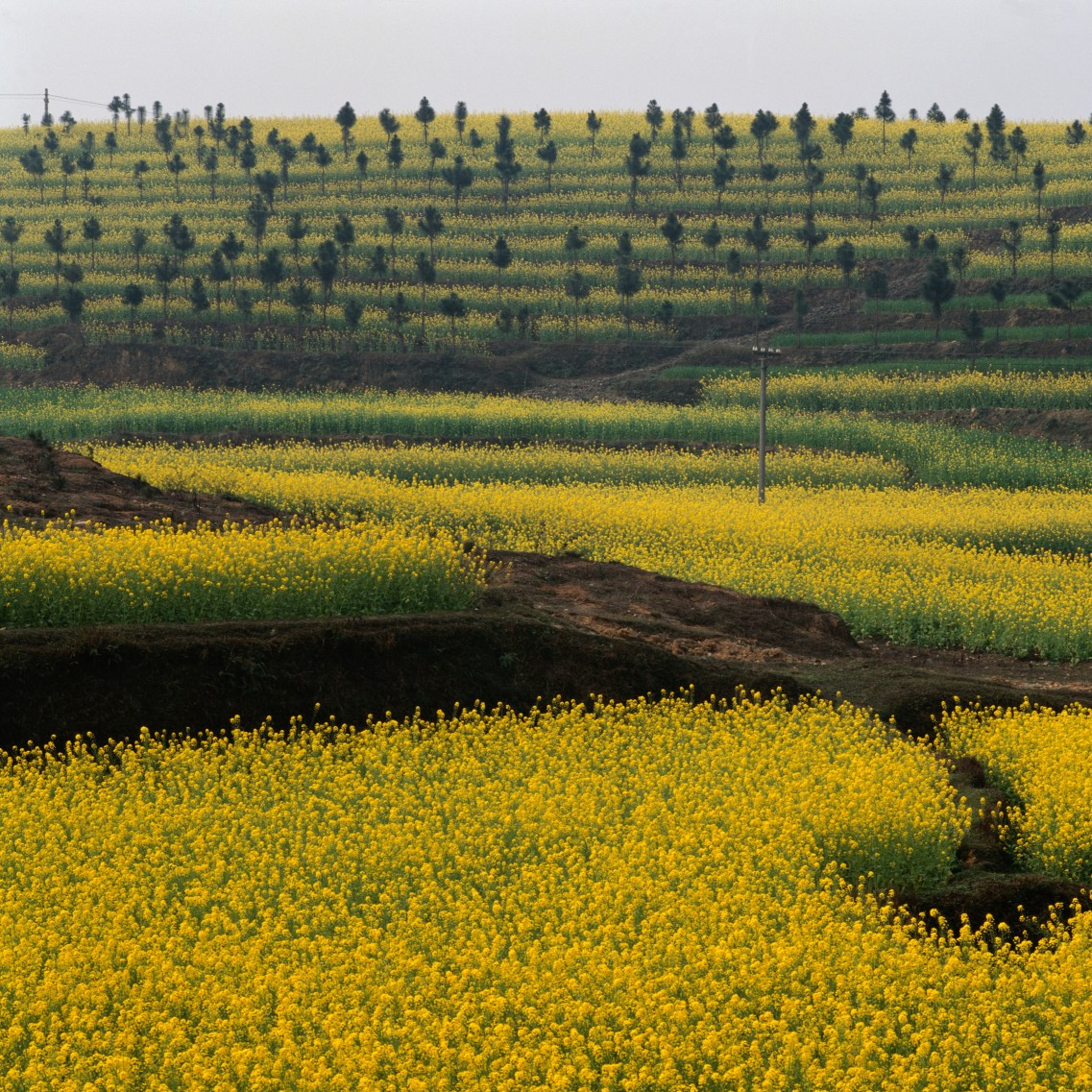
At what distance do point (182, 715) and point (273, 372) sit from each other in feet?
155

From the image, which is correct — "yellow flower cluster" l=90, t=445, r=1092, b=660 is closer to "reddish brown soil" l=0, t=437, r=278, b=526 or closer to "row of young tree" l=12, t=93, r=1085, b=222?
"reddish brown soil" l=0, t=437, r=278, b=526

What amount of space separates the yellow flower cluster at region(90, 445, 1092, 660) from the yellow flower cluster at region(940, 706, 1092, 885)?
19.4 ft

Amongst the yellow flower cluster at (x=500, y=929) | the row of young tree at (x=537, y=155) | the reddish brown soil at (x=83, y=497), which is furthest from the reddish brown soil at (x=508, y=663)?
the row of young tree at (x=537, y=155)

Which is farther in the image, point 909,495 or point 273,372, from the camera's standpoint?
point 273,372

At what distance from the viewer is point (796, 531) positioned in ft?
99.8

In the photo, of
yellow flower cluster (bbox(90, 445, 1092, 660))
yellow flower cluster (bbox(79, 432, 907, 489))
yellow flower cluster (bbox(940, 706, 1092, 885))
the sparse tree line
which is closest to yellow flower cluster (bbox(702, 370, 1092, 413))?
the sparse tree line

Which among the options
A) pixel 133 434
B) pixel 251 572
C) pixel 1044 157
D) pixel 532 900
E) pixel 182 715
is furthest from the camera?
pixel 1044 157

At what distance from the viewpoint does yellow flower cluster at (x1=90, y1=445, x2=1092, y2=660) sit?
79.6 feet

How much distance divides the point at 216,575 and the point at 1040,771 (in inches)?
376

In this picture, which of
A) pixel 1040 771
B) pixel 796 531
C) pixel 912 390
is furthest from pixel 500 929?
pixel 912 390

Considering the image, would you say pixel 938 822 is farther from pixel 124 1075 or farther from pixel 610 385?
pixel 610 385

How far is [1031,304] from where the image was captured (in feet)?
211

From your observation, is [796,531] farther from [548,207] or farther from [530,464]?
[548,207]

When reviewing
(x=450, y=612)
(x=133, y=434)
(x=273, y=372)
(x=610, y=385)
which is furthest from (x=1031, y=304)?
(x=450, y=612)
